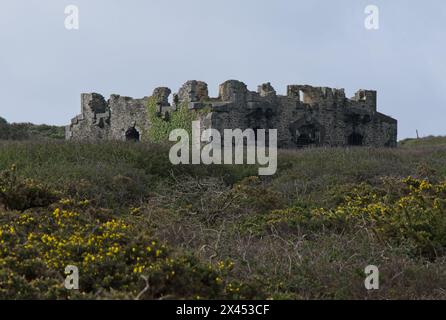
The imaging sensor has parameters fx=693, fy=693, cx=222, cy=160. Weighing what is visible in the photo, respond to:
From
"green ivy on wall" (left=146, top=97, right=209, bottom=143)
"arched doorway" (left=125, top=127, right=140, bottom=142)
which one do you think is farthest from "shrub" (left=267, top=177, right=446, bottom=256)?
"arched doorway" (left=125, top=127, right=140, bottom=142)

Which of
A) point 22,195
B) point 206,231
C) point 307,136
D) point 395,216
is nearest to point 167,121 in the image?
point 307,136

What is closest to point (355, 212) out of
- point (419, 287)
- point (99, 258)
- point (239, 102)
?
point (419, 287)

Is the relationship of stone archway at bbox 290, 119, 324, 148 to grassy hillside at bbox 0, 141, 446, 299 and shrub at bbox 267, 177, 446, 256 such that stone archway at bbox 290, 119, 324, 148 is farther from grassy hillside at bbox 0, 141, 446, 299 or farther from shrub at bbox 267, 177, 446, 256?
shrub at bbox 267, 177, 446, 256

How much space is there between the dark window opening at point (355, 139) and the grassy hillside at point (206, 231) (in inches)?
640

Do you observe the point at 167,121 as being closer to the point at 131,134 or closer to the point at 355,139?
the point at 131,134

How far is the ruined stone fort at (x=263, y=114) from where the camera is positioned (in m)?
31.7

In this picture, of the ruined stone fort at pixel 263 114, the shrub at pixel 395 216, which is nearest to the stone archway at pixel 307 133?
the ruined stone fort at pixel 263 114

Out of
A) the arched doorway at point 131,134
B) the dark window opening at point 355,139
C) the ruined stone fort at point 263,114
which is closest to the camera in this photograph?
the ruined stone fort at point 263,114

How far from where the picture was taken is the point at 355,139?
37594 mm

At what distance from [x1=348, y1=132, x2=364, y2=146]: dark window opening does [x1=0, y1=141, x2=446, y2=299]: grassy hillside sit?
1627cm

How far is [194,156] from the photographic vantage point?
21438 millimetres

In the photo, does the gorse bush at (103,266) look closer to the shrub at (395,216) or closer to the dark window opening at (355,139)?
the shrub at (395,216)

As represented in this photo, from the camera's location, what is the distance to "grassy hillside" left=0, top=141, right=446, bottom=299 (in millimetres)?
7871

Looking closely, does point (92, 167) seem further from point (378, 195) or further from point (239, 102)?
point (239, 102)
